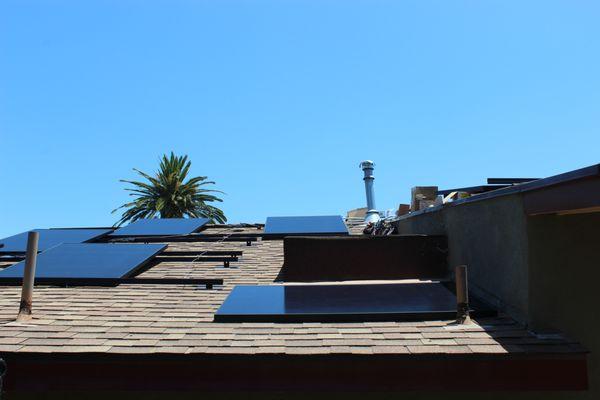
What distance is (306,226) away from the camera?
11953 mm

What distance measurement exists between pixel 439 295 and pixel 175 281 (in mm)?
3976

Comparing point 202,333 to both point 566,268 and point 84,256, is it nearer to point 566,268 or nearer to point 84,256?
point 566,268

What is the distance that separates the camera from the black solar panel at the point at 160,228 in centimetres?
1184

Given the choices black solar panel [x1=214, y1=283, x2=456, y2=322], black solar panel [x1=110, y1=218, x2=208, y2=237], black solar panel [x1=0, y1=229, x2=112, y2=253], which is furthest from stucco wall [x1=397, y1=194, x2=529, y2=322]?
black solar panel [x1=0, y1=229, x2=112, y2=253]

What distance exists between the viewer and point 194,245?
10.8 m

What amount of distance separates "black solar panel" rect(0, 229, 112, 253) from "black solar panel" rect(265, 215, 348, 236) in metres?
4.18

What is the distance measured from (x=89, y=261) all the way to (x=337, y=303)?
15.7ft

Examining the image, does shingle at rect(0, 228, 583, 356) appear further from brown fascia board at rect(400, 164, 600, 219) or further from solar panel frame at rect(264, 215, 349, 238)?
solar panel frame at rect(264, 215, 349, 238)

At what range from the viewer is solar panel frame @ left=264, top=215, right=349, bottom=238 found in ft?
35.9

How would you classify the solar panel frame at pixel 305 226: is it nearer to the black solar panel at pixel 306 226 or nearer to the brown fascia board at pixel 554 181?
the black solar panel at pixel 306 226

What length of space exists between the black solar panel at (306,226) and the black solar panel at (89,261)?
3046 millimetres
